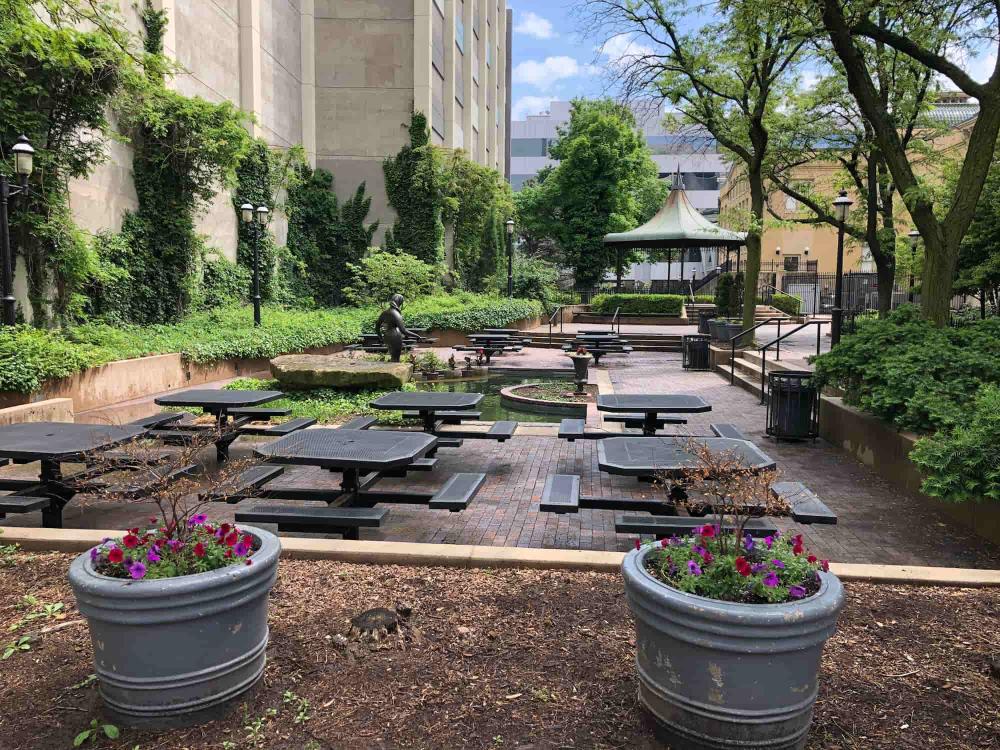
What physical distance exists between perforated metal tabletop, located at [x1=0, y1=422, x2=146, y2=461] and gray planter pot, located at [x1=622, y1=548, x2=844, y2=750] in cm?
408

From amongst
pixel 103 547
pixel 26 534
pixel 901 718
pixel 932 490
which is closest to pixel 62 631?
pixel 103 547

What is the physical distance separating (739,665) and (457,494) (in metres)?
3.04

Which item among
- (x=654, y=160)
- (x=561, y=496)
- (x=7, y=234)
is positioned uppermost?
(x=654, y=160)

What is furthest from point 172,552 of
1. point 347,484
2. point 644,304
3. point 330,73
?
point 644,304

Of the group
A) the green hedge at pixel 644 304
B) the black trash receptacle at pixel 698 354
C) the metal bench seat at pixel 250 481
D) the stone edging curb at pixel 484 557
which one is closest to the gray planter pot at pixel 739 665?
the stone edging curb at pixel 484 557

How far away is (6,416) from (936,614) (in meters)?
9.50

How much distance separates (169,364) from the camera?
13.3 metres

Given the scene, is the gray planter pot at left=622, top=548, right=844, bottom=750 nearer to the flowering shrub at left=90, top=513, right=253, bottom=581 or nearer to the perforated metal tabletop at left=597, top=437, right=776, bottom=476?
the flowering shrub at left=90, top=513, right=253, bottom=581

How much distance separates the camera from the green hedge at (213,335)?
31.9 feet

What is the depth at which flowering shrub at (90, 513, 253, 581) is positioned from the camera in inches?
109

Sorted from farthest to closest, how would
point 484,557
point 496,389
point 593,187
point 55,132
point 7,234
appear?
point 593,187 < point 496,389 < point 55,132 < point 7,234 < point 484,557

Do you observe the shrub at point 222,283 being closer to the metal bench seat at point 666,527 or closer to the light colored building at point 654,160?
the metal bench seat at point 666,527

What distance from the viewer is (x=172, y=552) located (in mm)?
2855

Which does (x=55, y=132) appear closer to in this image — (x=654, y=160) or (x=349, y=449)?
(x=349, y=449)
